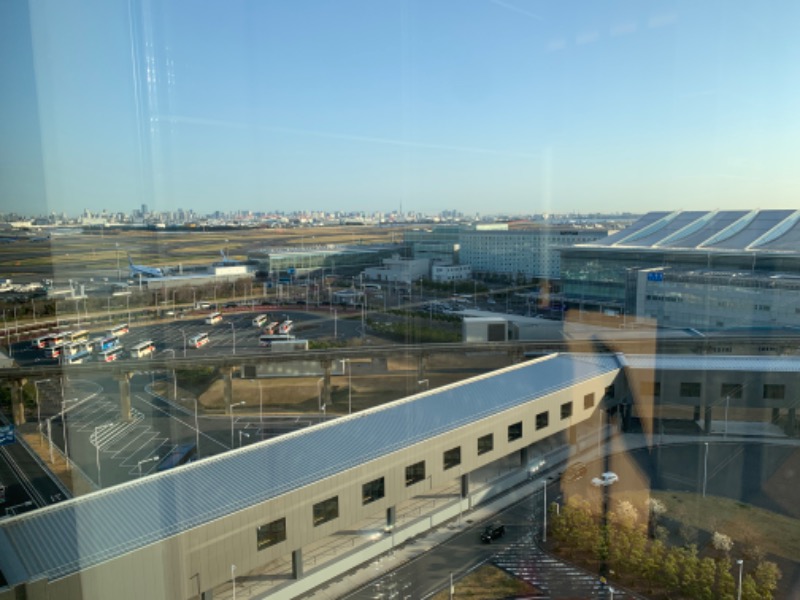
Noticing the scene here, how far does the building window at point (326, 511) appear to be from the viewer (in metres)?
3.06

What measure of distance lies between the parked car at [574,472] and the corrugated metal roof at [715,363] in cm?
127

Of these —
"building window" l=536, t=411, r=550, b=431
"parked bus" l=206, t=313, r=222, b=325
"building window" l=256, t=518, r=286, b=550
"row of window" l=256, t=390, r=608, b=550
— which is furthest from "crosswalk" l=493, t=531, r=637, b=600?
"parked bus" l=206, t=313, r=222, b=325

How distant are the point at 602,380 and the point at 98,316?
4.43m

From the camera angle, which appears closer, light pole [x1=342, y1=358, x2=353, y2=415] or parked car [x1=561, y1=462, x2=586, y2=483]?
parked car [x1=561, y1=462, x2=586, y2=483]

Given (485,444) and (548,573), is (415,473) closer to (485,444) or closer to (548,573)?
(485,444)

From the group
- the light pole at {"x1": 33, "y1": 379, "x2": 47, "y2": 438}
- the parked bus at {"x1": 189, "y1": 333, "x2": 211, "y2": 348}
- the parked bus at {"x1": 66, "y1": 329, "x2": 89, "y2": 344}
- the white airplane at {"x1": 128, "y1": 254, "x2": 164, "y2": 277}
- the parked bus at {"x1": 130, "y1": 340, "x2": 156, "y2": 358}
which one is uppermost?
the white airplane at {"x1": 128, "y1": 254, "x2": 164, "y2": 277}

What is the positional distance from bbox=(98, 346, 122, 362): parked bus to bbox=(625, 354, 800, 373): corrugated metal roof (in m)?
4.50

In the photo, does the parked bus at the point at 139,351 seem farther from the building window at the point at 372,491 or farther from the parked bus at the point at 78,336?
the building window at the point at 372,491

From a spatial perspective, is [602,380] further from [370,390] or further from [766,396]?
[370,390]

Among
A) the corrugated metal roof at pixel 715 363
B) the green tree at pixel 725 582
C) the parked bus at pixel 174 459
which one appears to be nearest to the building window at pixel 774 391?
the corrugated metal roof at pixel 715 363

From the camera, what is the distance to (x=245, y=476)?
276 cm

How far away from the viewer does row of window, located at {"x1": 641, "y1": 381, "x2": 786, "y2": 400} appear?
14.2ft

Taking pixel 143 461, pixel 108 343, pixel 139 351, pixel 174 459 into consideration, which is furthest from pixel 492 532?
pixel 108 343

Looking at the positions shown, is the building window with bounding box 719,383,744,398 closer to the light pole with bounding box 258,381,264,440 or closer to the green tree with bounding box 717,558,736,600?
the green tree with bounding box 717,558,736,600
